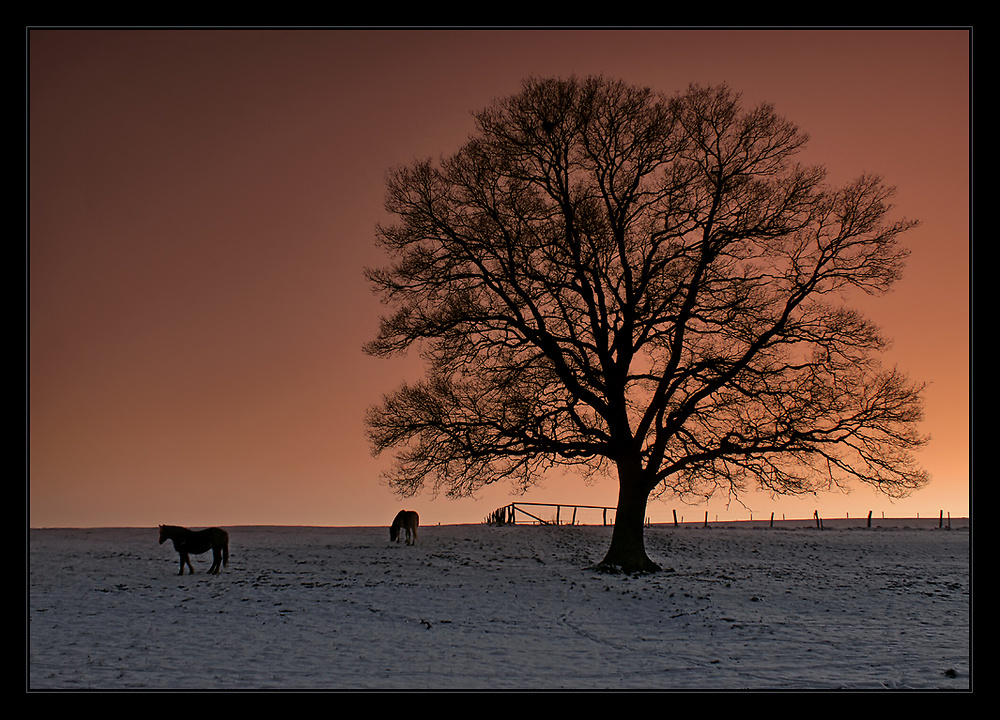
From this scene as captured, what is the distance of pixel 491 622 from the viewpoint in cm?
1620

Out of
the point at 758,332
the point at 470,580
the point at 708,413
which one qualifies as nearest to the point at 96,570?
the point at 470,580

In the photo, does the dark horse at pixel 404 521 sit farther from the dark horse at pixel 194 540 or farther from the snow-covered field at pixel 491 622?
the dark horse at pixel 194 540

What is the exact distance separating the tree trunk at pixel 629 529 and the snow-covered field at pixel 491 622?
83 centimetres

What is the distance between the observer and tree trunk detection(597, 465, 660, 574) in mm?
24156

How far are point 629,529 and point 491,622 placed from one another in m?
9.25

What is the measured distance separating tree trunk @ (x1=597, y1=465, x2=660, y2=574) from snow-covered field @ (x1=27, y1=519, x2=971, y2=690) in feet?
2.74

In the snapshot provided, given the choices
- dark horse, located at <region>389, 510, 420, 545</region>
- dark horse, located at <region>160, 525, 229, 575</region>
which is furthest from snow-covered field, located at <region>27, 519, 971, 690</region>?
dark horse, located at <region>389, 510, 420, 545</region>

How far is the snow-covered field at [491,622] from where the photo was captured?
11.5 metres

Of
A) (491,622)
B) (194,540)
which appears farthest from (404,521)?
(491,622)

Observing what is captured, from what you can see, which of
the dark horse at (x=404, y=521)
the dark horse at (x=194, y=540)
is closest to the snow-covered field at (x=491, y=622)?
the dark horse at (x=194, y=540)

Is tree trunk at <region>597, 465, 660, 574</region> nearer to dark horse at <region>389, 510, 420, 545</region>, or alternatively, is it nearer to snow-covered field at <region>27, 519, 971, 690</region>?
snow-covered field at <region>27, 519, 971, 690</region>
